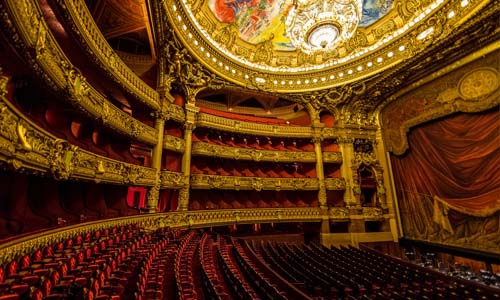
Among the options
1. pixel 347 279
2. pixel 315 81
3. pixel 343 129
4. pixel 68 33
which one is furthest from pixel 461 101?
pixel 68 33

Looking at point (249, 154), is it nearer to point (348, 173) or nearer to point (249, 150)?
point (249, 150)

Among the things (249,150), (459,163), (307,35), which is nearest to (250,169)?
(249,150)

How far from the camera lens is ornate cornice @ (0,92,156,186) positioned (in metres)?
2.08

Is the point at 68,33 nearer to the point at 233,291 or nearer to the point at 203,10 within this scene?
the point at 233,291

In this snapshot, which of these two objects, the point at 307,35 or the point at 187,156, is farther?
the point at 187,156

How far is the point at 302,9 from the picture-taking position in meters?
6.51

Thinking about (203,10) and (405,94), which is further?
(405,94)

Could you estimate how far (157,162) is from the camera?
680 centimetres

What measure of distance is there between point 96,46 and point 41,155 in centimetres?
281

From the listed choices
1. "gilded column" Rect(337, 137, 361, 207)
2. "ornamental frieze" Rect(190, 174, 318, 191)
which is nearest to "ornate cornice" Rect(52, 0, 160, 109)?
"ornamental frieze" Rect(190, 174, 318, 191)

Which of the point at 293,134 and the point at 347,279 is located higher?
the point at 293,134

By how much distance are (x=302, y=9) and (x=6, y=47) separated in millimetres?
6465

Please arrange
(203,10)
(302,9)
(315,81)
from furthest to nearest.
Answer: (315,81), (203,10), (302,9)

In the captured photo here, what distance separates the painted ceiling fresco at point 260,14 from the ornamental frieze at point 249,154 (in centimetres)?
521
